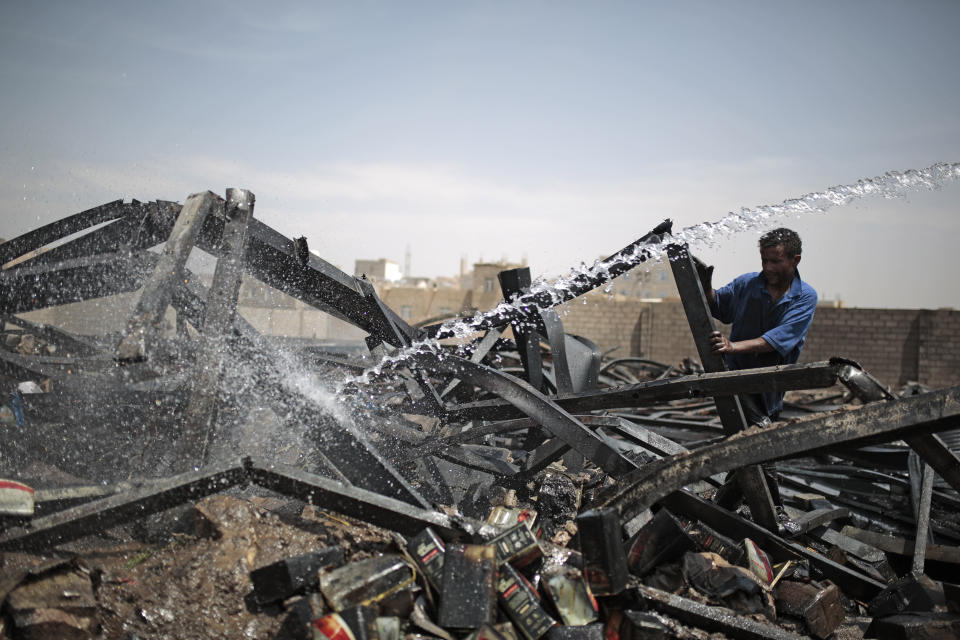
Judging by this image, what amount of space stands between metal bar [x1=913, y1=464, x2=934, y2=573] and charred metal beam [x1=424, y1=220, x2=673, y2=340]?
2.04 metres

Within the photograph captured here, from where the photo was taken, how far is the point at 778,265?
313cm

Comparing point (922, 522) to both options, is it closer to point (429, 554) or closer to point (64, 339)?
point (429, 554)

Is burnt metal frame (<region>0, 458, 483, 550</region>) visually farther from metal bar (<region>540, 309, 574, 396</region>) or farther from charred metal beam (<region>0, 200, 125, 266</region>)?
charred metal beam (<region>0, 200, 125, 266</region>)

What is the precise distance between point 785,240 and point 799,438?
166cm

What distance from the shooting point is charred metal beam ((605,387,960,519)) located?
1.84 meters

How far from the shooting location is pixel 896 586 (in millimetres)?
2301

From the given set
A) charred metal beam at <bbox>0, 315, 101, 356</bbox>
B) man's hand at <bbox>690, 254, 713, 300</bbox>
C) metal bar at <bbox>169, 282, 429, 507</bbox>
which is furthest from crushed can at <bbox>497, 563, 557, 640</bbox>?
charred metal beam at <bbox>0, 315, 101, 356</bbox>

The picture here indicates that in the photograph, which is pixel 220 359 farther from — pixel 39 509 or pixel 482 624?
pixel 482 624

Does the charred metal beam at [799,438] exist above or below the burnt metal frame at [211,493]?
above

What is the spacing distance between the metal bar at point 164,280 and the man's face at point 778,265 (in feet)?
10.0

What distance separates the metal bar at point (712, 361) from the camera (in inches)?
95.3

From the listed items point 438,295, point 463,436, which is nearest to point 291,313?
point 438,295

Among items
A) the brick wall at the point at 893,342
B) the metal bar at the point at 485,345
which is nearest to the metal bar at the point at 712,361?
the metal bar at the point at 485,345

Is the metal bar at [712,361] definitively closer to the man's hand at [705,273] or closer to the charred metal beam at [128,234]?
the man's hand at [705,273]
